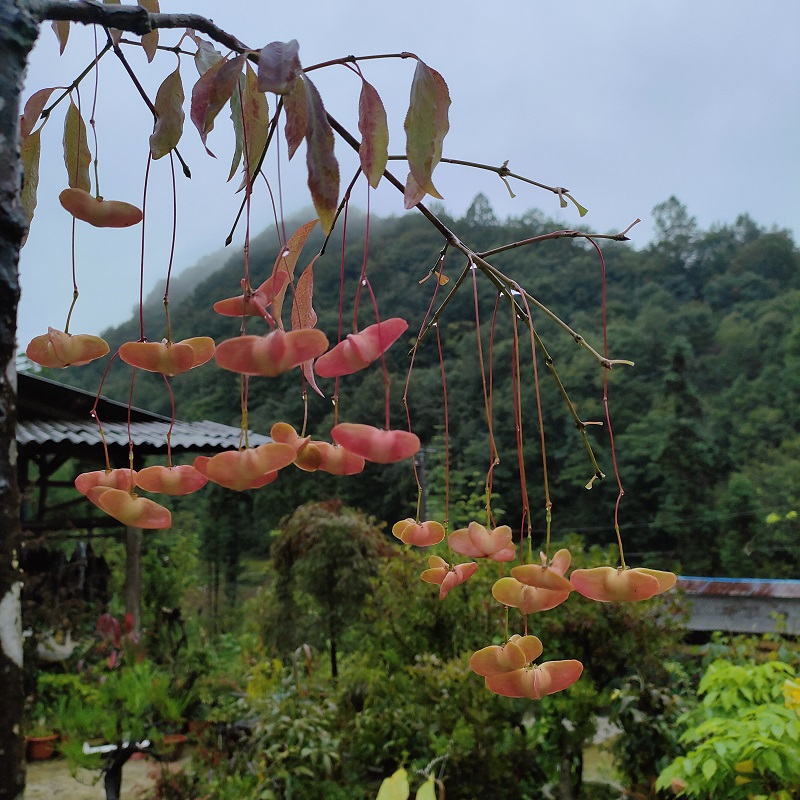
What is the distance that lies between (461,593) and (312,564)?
4.41 feet

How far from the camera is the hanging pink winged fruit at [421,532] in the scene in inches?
15.6

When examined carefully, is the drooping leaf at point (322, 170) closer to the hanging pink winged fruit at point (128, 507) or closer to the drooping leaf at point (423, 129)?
the drooping leaf at point (423, 129)

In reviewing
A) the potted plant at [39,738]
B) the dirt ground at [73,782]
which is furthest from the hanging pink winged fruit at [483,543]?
the potted plant at [39,738]

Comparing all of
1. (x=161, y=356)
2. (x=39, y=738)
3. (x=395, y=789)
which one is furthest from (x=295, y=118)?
(x=39, y=738)

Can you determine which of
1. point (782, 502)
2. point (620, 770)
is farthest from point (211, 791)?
point (782, 502)

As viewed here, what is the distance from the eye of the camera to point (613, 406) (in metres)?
12.5

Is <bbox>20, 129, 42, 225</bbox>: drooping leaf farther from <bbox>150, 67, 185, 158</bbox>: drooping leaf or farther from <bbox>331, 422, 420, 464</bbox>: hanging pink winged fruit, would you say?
<bbox>331, 422, 420, 464</bbox>: hanging pink winged fruit

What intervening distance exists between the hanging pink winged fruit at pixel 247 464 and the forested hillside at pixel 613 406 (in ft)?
28.8

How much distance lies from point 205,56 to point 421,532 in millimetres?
321

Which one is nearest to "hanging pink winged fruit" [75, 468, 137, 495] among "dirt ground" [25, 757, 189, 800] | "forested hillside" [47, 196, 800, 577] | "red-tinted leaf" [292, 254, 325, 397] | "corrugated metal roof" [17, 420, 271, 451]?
"red-tinted leaf" [292, 254, 325, 397]

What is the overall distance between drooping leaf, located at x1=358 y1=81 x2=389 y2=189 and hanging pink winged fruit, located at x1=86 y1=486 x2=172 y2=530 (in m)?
0.20

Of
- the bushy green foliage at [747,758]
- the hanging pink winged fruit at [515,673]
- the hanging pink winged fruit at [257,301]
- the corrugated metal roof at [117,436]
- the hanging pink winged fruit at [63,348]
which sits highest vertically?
the corrugated metal roof at [117,436]

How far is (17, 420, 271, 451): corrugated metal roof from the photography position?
10.1 feet

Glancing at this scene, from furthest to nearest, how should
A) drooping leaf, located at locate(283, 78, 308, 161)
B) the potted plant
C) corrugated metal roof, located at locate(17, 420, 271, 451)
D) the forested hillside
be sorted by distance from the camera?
the forested hillside
the potted plant
corrugated metal roof, located at locate(17, 420, 271, 451)
drooping leaf, located at locate(283, 78, 308, 161)
